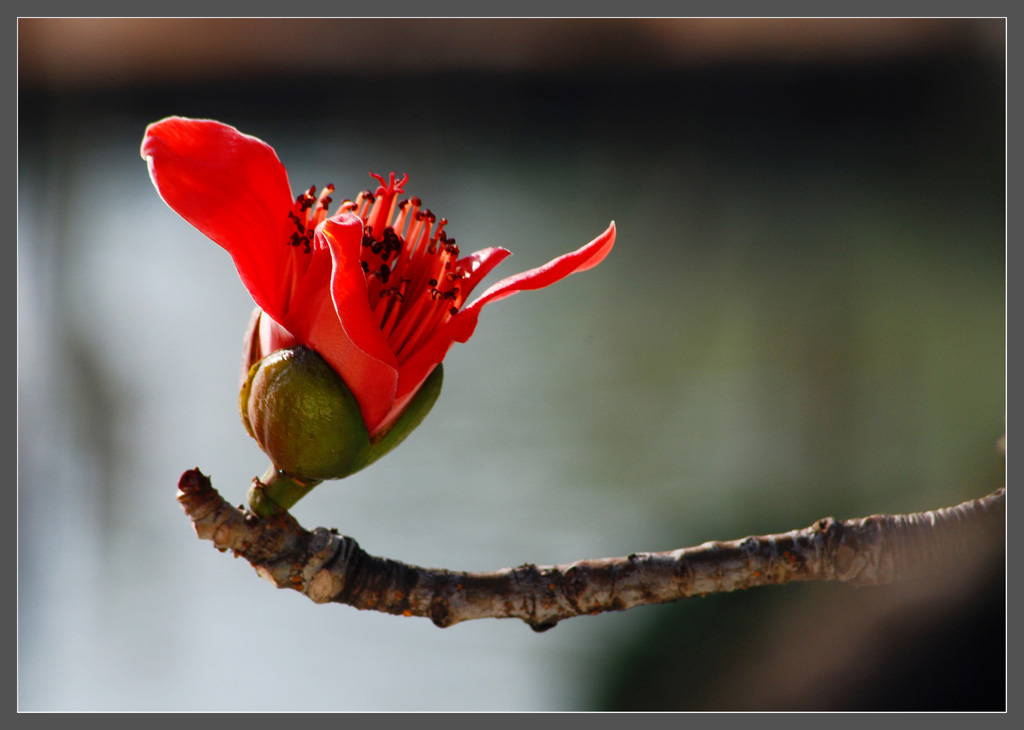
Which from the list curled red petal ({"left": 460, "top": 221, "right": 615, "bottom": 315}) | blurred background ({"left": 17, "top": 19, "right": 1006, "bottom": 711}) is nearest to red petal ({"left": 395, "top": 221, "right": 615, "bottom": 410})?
curled red petal ({"left": 460, "top": 221, "right": 615, "bottom": 315})

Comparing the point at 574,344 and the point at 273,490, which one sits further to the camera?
the point at 574,344

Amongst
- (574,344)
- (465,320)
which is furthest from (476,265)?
(574,344)

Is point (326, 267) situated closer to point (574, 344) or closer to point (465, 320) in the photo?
point (465, 320)

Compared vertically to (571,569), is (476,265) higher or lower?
higher

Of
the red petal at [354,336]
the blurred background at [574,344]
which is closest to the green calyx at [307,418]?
the red petal at [354,336]

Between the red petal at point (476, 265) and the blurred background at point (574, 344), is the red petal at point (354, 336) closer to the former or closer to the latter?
the red petal at point (476, 265)

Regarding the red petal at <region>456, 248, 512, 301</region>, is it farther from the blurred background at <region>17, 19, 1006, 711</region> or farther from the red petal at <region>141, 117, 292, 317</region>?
the blurred background at <region>17, 19, 1006, 711</region>
